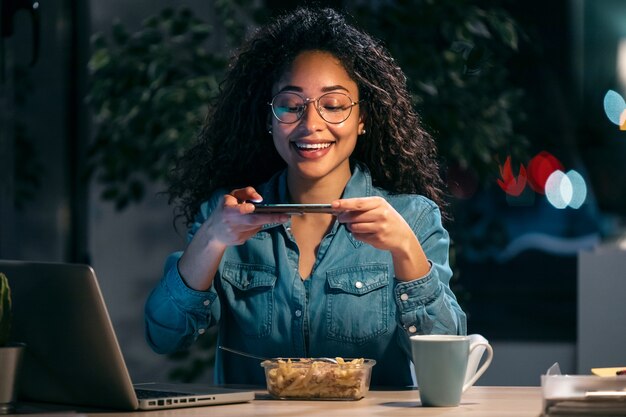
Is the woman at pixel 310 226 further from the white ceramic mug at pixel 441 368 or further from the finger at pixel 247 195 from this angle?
the white ceramic mug at pixel 441 368

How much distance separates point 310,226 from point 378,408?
0.66 meters

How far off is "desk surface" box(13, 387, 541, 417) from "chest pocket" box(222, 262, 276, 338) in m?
0.36

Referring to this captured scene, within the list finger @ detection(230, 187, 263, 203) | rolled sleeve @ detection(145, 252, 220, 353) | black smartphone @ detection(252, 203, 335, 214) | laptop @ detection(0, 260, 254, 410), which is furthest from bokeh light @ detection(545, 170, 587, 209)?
laptop @ detection(0, 260, 254, 410)

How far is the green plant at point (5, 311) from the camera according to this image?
1.48 m

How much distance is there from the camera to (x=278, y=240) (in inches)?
84.1

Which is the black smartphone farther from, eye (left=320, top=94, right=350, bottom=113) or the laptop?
eye (left=320, top=94, right=350, bottom=113)

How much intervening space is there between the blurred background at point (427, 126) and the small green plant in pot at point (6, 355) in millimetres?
1703

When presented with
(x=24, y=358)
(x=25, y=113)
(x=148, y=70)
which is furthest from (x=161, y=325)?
(x=25, y=113)

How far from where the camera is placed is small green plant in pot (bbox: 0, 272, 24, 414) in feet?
4.88

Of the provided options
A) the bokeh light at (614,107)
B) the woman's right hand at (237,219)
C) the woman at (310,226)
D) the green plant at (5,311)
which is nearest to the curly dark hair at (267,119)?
the woman at (310,226)

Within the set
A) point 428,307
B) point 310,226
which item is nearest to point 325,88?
point 310,226

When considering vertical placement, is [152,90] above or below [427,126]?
above

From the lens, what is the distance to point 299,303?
6.79 ft

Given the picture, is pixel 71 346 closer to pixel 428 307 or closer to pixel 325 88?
pixel 428 307
